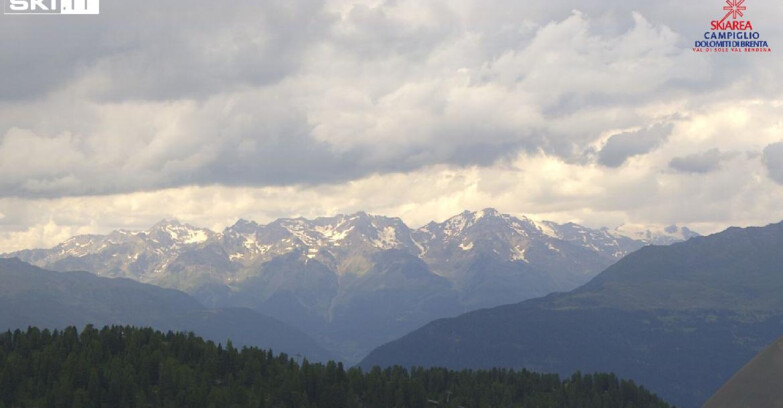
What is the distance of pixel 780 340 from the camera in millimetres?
90500

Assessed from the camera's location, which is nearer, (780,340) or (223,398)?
(780,340)

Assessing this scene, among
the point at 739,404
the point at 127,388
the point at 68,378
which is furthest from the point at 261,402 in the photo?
the point at 739,404

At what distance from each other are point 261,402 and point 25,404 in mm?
45519

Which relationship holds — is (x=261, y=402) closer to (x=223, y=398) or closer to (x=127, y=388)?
(x=223, y=398)

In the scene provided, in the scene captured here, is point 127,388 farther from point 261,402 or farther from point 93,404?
point 261,402

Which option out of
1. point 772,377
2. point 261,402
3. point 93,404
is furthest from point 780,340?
point 93,404

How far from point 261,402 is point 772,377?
126164mm

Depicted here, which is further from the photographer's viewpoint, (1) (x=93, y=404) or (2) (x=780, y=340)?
(1) (x=93, y=404)

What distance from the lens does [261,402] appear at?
19750cm

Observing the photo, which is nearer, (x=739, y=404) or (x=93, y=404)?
(x=739, y=404)

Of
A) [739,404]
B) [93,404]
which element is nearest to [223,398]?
[93,404]

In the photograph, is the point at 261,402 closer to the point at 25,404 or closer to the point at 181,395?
the point at 181,395

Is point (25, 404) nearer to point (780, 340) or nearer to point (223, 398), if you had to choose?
point (223, 398)

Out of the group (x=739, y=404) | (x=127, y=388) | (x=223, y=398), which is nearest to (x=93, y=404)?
(x=127, y=388)
